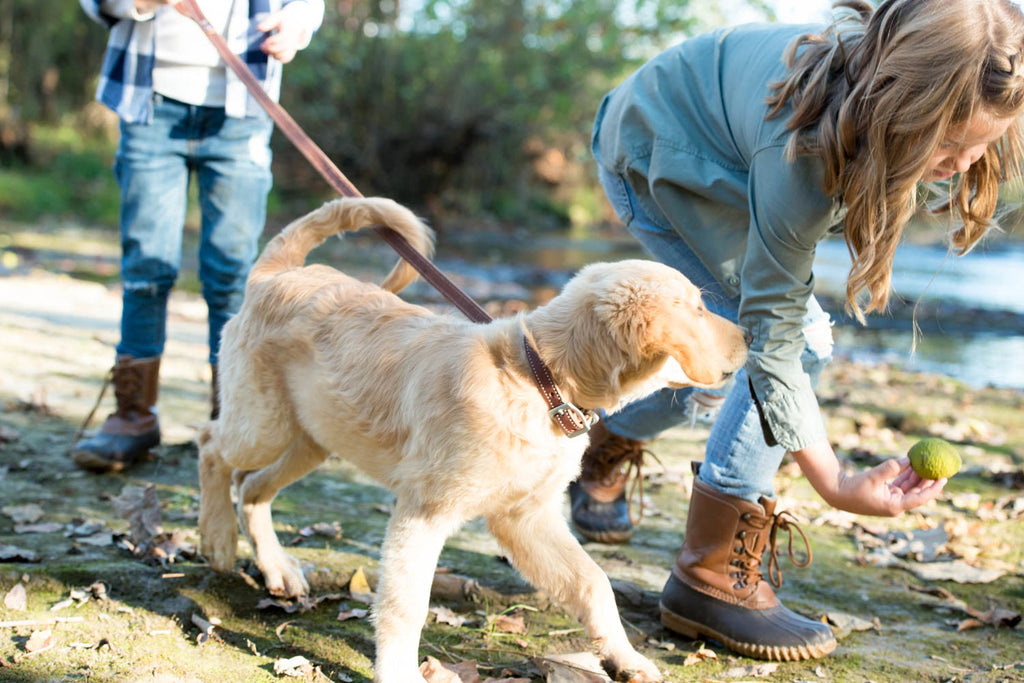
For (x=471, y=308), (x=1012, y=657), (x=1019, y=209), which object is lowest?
(x=1012, y=657)

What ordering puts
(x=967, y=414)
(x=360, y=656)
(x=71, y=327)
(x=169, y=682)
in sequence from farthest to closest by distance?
1. (x=71, y=327)
2. (x=967, y=414)
3. (x=360, y=656)
4. (x=169, y=682)

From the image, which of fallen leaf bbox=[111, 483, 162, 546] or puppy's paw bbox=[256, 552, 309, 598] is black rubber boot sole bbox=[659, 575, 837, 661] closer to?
puppy's paw bbox=[256, 552, 309, 598]

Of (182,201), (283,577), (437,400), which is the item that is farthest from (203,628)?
(182,201)

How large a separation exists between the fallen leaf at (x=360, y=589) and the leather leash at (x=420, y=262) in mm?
1075

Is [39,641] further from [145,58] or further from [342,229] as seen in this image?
[145,58]

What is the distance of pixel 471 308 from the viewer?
3.36m

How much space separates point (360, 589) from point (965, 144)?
2.53 metres

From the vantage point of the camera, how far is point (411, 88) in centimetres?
1989

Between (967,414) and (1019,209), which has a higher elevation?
(1019,209)

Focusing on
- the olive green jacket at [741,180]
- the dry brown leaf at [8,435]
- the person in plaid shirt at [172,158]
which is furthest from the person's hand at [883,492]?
the dry brown leaf at [8,435]

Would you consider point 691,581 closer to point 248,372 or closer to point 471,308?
point 471,308

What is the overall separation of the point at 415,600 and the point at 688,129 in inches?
74.3

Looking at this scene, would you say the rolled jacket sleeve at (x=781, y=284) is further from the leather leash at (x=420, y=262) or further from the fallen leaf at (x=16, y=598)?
the fallen leaf at (x=16, y=598)

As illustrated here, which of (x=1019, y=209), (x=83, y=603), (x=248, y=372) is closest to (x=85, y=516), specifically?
(x=83, y=603)
